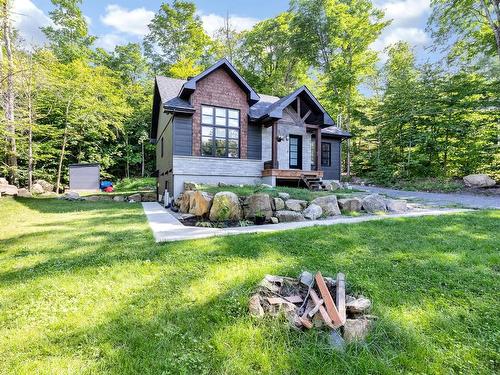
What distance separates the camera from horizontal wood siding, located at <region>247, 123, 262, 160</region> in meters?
11.5

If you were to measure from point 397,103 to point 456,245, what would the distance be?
1507 centimetres

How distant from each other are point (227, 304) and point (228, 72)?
398 inches

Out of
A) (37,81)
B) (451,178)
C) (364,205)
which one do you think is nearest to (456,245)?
(364,205)

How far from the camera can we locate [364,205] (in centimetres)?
810

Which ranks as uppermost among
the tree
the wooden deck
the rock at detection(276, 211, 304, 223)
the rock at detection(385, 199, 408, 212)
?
the tree

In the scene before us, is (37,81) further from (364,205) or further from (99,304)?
(364,205)

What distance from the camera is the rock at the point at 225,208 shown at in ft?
23.5

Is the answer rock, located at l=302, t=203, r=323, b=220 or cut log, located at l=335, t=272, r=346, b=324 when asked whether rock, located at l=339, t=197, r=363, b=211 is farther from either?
cut log, located at l=335, t=272, r=346, b=324

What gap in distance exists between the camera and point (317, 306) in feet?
7.83

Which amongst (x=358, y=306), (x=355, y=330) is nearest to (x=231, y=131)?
(x=358, y=306)

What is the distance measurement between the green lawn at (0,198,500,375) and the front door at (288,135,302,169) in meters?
8.45

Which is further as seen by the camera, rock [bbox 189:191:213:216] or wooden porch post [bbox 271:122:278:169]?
wooden porch post [bbox 271:122:278:169]

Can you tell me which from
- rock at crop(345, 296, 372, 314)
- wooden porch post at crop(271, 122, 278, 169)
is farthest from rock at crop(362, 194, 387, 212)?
rock at crop(345, 296, 372, 314)

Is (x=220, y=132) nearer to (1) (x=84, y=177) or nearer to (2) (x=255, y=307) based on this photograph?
(2) (x=255, y=307)
